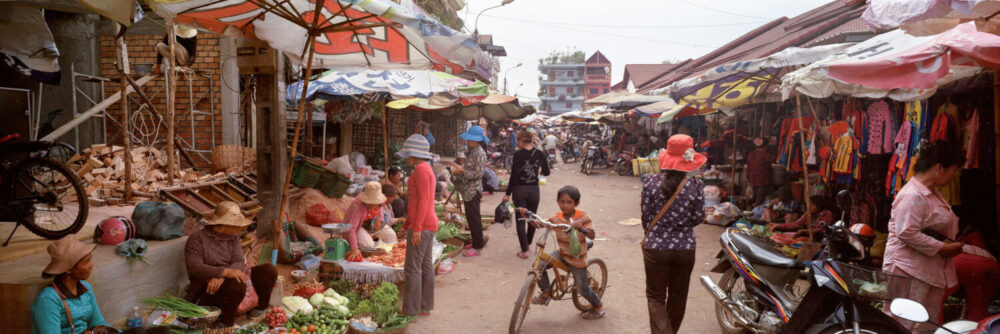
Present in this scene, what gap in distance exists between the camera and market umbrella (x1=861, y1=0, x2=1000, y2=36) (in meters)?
2.94

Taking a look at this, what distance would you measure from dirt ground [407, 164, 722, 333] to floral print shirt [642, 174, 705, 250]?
1.42 metres

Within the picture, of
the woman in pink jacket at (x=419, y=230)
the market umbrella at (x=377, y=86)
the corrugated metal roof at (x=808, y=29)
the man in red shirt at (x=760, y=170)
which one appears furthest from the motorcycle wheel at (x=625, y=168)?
the woman in pink jacket at (x=419, y=230)

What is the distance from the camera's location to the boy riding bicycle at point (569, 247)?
4.64m

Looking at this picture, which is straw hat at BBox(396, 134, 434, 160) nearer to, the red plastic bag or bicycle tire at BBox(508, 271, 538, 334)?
bicycle tire at BBox(508, 271, 538, 334)

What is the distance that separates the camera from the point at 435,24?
3.86 m

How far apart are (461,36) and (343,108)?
8331mm

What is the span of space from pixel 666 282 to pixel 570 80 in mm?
80856

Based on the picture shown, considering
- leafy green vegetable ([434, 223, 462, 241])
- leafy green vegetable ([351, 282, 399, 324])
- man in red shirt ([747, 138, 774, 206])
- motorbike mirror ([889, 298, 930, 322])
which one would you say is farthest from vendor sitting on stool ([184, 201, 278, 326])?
man in red shirt ([747, 138, 774, 206])

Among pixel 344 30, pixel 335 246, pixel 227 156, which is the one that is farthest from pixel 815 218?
pixel 227 156

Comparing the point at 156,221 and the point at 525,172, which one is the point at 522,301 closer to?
the point at 525,172

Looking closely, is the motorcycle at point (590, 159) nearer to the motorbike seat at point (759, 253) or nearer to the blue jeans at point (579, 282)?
the blue jeans at point (579, 282)

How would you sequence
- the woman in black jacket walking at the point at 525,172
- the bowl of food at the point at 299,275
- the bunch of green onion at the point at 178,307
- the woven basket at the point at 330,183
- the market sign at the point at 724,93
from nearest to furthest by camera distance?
the bunch of green onion at the point at 178,307 < the bowl of food at the point at 299,275 < the woman in black jacket walking at the point at 525,172 < the market sign at the point at 724,93 < the woven basket at the point at 330,183

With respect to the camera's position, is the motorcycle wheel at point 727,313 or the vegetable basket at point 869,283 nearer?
the vegetable basket at point 869,283

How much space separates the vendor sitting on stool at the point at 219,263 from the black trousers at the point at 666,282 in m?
3.29
